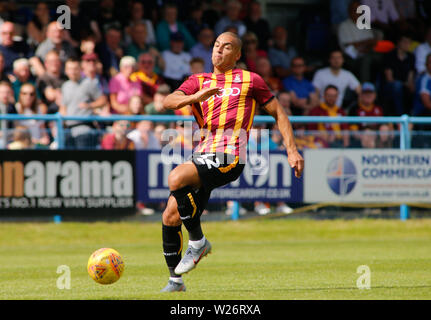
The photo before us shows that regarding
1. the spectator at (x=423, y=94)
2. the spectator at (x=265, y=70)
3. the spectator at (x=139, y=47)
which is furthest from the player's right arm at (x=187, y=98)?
the spectator at (x=423, y=94)

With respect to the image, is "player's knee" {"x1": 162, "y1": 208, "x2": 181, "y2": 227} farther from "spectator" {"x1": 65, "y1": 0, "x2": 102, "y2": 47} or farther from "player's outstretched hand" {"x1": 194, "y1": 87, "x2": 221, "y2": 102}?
"spectator" {"x1": 65, "y1": 0, "x2": 102, "y2": 47}

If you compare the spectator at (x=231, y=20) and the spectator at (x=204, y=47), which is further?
the spectator at (x=231, y=20)

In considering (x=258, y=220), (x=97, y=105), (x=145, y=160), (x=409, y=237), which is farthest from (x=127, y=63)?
(x=409, y=237)

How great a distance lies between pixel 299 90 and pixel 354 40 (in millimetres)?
3046

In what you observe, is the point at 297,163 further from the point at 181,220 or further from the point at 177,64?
the point at 177,64

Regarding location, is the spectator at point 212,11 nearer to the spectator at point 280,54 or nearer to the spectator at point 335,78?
the spectator at point 280,54

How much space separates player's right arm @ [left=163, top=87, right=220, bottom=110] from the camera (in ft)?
25.2

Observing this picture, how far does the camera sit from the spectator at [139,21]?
19.3 m

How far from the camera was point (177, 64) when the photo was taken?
19344 mm

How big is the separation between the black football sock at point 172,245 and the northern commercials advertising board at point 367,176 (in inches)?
341

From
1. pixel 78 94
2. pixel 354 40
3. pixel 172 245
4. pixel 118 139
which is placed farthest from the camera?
pixel 354 40

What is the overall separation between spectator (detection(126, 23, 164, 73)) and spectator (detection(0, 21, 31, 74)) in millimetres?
2577

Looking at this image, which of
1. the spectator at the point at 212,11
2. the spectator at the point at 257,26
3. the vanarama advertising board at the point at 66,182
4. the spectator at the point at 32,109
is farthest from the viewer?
the spectator at the point at 257,26

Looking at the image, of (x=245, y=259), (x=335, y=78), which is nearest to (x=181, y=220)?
(x=245, y=259)
